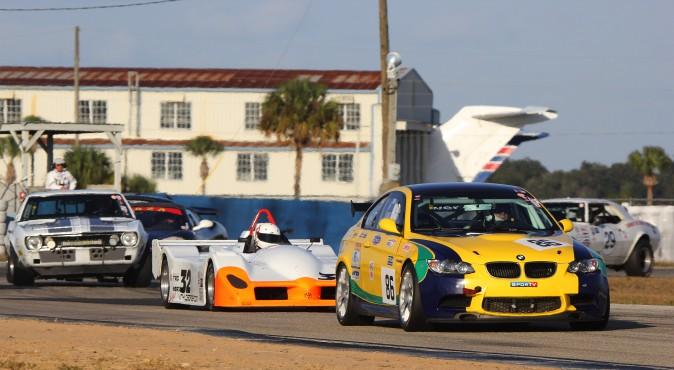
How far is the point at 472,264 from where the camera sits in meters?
13.2

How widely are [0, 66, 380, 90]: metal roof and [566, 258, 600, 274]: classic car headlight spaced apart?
6704 cm

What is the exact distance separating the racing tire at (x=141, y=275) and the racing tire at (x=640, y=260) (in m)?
10.9

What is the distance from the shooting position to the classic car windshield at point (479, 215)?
14.1m

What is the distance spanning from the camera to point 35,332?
13484 millimetres

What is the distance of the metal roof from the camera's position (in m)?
81.6

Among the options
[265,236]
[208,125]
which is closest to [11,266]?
[265,236]

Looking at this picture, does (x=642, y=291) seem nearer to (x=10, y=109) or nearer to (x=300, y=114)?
(x=300, y=114)

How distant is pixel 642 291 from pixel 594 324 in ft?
34.7

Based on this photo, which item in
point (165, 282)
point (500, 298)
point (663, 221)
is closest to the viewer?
point (500, 298)

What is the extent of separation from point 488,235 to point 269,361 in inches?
146

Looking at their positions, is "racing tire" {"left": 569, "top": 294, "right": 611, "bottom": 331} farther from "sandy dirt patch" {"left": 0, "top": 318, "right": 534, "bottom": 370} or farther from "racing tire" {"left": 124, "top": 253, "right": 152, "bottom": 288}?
"racing tire" {"left": 124, "top": 253, "right": 152, "bottom": 288}

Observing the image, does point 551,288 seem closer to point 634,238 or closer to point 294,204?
point 634,238

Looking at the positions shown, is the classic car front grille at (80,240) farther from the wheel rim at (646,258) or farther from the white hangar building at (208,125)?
the white hangar building at (208,125)

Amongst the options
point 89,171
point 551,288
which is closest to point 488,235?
point 551,288
